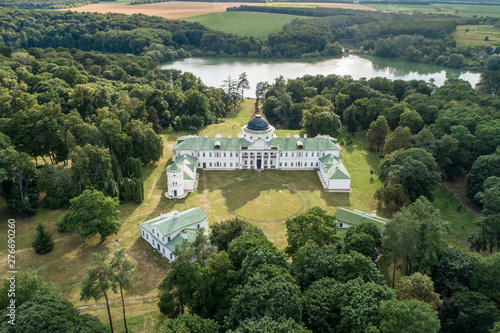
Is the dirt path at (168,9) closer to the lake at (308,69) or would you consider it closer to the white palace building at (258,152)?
the lake at (308,69)

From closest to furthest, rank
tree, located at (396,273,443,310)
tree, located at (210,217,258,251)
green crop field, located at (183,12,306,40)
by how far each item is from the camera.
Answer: tree, located at (396,273,443,310)
tree, located at (210,217,258,251)
green crop field, located at (183,12,306,40)

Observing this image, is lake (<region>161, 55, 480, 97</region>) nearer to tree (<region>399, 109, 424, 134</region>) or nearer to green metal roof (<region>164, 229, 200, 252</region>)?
tree (<region>399, 109, 424, 134</region>)

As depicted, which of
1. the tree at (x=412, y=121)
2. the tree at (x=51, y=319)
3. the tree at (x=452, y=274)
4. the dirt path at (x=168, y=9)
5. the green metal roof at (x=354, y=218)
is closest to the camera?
the tree at (x=51, y=319)


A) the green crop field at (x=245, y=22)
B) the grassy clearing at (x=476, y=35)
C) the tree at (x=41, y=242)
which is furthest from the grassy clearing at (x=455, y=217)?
the green crop field at (x=245, y=22)

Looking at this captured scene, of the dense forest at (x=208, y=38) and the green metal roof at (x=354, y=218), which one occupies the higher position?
the dense forest at (x=208, y=38)

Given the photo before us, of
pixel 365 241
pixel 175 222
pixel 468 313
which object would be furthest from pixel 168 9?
pixel 468 313

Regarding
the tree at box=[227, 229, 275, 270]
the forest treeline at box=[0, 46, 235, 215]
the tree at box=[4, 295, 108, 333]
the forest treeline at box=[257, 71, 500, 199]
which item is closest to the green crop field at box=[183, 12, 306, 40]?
the forest treeline at box=[257, 71, 500, 199]

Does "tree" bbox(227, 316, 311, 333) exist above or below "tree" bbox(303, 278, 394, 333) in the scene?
above
